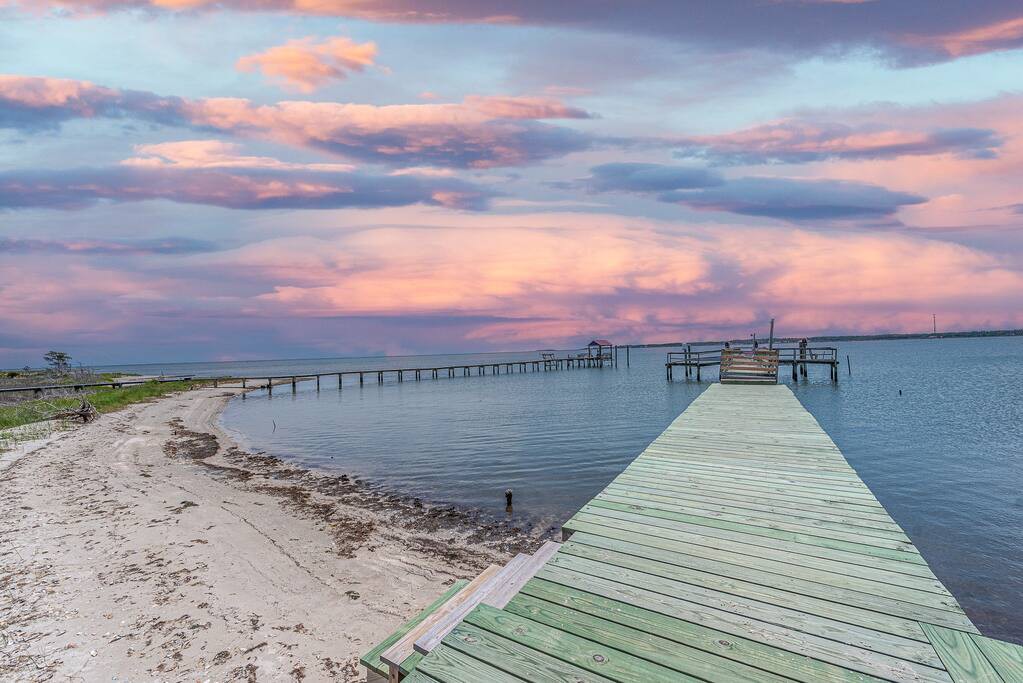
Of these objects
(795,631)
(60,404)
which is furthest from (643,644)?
(60,404)

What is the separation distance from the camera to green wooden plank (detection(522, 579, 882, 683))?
282cm

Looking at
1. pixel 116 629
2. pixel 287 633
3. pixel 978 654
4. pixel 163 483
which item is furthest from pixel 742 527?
pixel 163 483

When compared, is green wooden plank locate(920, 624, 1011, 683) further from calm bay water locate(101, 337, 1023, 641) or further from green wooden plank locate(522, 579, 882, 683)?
calm bay water locate(101, 337, 1023, 641)

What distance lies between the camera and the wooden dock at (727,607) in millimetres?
2877

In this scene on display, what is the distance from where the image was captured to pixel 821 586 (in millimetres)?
3830

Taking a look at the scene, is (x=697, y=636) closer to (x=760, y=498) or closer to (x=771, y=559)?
(x=771, y=559)

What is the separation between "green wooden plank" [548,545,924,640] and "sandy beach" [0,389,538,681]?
2.41 metres

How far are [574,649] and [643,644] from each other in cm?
44

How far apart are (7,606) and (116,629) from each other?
5.35 feet

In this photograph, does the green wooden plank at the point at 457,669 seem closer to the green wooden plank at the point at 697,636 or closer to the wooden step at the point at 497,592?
the wooden step at the point at 497,592

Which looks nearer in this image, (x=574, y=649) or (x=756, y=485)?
(x=574, y=649)

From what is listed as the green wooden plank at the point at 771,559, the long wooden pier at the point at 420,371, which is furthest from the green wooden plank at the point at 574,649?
the long wooden pier at the point at 420,371

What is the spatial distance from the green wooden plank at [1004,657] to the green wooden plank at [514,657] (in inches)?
90.3

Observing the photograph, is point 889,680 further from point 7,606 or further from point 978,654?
point 7,606
